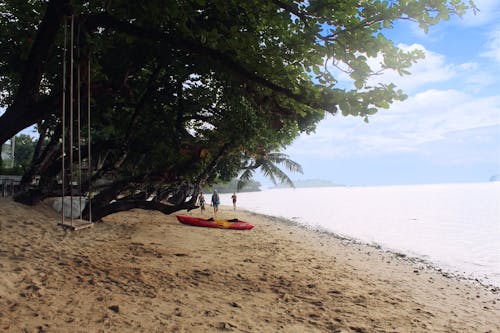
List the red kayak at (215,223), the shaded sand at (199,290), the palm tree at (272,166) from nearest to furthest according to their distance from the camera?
1. the shaded sand at (199,290)
2. the red kayak at (215,223)
3. the palm tree at (272,166)

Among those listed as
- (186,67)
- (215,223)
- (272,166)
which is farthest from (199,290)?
(272,166)

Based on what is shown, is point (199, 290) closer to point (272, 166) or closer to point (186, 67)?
point (186, 67)

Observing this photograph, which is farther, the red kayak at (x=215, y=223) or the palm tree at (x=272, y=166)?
the palm tree at (x=272, y=166)

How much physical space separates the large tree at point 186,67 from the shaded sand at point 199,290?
2798 millimetres

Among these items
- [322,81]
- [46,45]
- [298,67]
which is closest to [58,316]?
[46,45]

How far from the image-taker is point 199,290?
249 inches

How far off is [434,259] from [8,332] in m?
16.0

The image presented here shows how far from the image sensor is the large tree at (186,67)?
505cm

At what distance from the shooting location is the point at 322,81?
5297 mm

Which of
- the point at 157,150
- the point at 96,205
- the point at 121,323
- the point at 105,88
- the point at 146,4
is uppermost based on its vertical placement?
the point at 146,4

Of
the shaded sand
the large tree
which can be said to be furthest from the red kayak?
the shaded sand

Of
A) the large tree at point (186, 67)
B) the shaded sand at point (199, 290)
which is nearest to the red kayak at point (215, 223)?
the large tree at point (186, 67)

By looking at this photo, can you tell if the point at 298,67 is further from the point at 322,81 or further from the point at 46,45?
the point at 46,45

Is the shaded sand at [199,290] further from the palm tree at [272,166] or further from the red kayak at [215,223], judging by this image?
the palm tree at [272,166]
